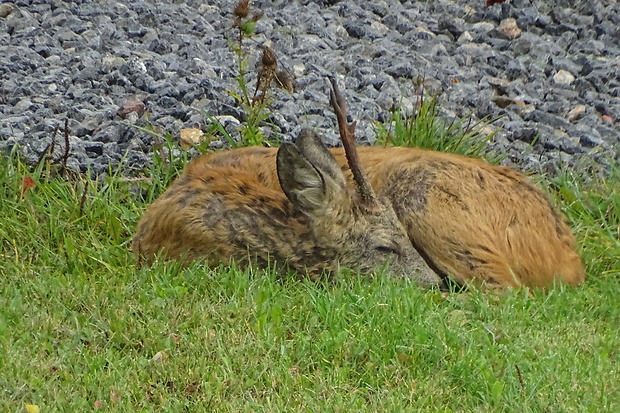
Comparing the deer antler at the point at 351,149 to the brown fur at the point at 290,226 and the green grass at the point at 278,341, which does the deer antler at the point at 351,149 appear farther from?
the green grass at the point at 278,341

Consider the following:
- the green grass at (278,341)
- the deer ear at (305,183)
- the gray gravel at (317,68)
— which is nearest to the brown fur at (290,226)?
the deer ear at (305,183)

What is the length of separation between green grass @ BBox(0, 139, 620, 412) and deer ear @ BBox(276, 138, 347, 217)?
16.3 inches

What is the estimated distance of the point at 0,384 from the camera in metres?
4.25

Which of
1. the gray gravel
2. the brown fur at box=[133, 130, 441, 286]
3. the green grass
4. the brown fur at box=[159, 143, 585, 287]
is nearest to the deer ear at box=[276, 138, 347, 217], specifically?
the brown fur at box=[133, 130, 441, 286]

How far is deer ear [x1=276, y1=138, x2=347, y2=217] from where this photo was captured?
5.27 metres

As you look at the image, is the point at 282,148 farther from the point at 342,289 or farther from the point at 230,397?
the point at 230,397

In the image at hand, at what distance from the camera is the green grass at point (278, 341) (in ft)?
13.9

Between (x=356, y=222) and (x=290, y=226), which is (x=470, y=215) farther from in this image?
(x=290, y=226)

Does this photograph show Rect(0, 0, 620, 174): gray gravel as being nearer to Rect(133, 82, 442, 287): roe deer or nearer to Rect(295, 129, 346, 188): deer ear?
Rect(133, 82, 442, 287): roe deer

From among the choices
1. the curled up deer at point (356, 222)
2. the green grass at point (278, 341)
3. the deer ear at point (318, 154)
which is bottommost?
the green grass at point (278, 341)

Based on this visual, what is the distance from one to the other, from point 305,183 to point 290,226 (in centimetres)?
26

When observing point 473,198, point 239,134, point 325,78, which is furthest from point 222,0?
point 473,198

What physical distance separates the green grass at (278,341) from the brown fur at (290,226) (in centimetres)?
14

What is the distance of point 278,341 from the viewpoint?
15.5 ft
